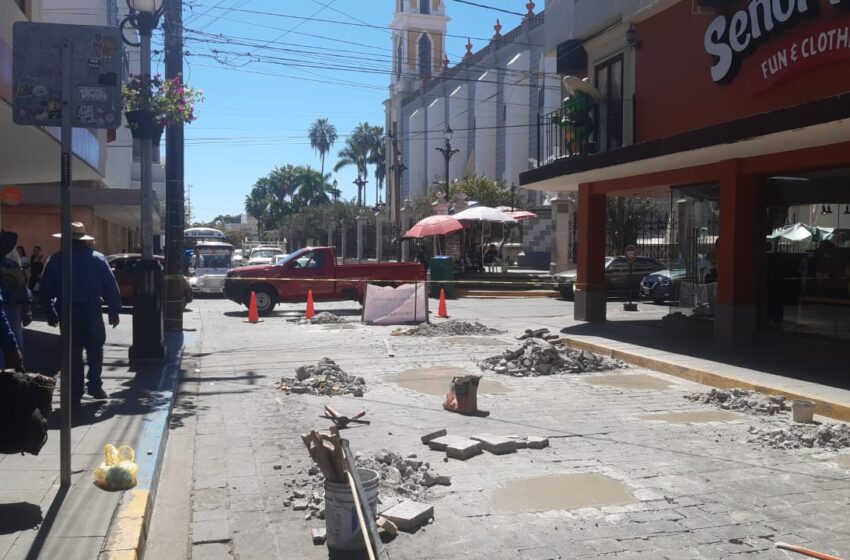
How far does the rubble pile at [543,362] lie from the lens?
11.9 metres

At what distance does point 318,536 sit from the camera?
203 inches

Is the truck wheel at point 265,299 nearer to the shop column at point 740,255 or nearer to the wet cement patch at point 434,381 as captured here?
the wet cement patch at point 434,381

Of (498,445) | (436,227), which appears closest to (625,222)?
(436,227)

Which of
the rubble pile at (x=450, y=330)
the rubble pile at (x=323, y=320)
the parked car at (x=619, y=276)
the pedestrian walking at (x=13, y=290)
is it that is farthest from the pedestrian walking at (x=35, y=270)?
the parked car at (x=619, y=276)

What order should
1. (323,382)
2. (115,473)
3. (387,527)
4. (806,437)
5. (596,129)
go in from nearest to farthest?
(387,527)
(115,473)
(806,437)
(323,382)
(596,129)

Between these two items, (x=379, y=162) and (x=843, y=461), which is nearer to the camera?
(x=843, y=461)

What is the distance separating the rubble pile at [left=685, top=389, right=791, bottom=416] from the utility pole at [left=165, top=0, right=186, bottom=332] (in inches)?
413

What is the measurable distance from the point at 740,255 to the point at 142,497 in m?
10.9

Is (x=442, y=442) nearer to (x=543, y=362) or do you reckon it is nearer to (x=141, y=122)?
(x=543, y=362)

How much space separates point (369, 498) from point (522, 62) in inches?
1990

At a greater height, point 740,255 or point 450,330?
point 740,255

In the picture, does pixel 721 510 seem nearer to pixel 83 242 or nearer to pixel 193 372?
pixel 83 242

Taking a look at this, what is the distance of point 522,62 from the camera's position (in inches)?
2069

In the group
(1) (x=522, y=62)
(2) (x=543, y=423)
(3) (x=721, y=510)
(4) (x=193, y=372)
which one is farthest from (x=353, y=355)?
(1) (x=522, y=62)
